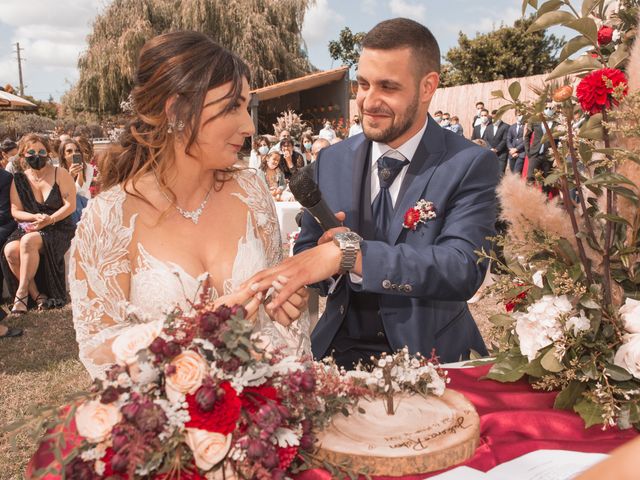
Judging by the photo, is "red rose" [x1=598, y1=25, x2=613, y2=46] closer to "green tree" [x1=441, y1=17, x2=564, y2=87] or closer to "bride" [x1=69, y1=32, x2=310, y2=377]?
"bride" [x1=69, y1=32, x2=310, y2=377]

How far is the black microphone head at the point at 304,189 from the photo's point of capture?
171 centimetres

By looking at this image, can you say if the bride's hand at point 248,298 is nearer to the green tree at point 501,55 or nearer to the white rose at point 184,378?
the white rose at point 184,378

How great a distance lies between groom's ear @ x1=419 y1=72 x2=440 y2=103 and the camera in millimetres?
2363

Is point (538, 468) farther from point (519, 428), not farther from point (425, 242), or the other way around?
point (425, 242)

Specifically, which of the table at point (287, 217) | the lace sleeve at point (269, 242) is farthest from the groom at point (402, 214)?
the table at point (287, 217)

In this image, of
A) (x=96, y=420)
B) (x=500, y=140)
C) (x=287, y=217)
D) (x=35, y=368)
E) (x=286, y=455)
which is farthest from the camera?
(x=500, y=140)

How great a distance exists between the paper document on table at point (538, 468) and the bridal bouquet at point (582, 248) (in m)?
0.17

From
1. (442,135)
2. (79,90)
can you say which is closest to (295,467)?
(442,135)

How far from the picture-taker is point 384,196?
2439 millimetres

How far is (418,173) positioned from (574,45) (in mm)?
892

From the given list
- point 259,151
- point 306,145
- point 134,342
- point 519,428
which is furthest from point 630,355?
point 306,145

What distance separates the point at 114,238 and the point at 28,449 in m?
2.51

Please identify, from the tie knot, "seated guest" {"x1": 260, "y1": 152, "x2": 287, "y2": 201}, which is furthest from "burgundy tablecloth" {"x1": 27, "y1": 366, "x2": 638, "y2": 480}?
"seated guest" {"x1": 260, "y1": 152, "x2": 287, "y2": 201}

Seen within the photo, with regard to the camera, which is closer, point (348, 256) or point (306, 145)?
point (348, 256)
